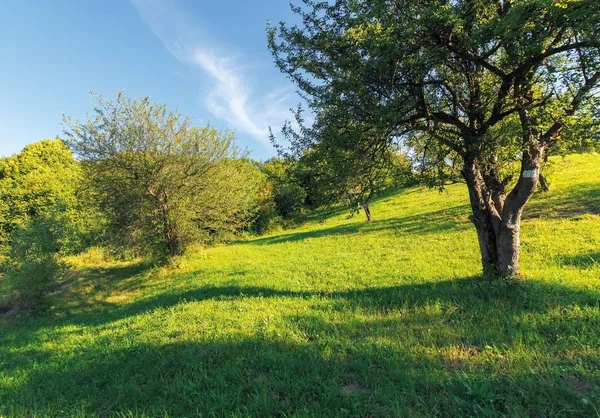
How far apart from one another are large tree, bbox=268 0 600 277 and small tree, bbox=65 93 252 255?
11065 millimetres

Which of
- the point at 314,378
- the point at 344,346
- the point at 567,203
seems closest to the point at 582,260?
the point at 344,346

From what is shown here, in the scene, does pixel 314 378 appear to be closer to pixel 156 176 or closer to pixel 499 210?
pixel 499 210

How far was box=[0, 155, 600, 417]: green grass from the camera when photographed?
3.13 meters

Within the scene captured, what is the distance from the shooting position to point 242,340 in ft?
17.0

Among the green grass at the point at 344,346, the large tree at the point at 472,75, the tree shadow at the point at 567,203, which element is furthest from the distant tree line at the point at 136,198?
the tree shadow at the point at 567,203

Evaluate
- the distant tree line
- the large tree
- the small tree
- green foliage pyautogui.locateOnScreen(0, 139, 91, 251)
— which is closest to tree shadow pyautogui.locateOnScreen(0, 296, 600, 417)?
the large tree

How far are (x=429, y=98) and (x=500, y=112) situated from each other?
4.91 feet

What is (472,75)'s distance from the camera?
566 centimetres

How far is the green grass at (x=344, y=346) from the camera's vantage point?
313 cm

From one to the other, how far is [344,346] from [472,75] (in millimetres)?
6231

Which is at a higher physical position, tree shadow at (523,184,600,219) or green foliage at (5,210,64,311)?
green foliage at (5,210,64,311)

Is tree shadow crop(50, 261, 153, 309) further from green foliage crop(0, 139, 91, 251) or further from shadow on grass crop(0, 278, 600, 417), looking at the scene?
green foliage crop(0, 139, 91, 251)

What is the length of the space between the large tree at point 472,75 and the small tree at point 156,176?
11.1 metres

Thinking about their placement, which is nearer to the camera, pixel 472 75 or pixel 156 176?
pixel 472 75
